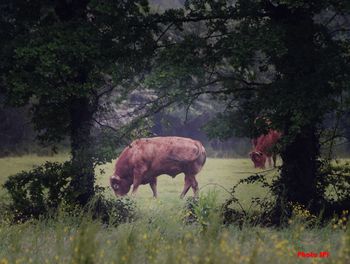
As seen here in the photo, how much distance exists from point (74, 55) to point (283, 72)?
474cm

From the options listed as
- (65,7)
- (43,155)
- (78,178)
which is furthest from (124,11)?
(43,155)

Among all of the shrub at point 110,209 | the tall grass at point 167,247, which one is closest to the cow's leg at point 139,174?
the shrub at point 110,209

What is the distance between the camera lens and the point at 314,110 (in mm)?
11141

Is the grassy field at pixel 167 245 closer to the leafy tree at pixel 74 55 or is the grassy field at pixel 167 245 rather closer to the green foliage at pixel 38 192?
the green foliage at pixel 38 192

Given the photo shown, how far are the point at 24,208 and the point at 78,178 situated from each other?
60.9 inches

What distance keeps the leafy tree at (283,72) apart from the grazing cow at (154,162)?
5890mm

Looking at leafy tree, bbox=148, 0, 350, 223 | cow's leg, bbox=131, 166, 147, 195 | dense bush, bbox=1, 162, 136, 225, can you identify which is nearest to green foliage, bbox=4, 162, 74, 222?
dense bush, bbox=1, 162, 136, 225

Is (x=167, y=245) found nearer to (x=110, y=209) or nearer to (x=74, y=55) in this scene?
(x=74, y=55)

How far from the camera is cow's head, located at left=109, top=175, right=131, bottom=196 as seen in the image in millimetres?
19016

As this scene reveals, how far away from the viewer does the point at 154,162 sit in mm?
18922

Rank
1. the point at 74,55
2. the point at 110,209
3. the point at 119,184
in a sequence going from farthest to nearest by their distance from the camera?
the point at 119,184 → the point at 110,209 → the point at 74,55

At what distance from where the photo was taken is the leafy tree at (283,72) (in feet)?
36.2

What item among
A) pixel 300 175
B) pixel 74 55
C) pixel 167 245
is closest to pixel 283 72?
pixel 300 175

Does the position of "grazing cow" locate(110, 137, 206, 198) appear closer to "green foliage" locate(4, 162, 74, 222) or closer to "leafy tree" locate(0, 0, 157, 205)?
"leafy tree" locate(0, 0, 157, 205)
